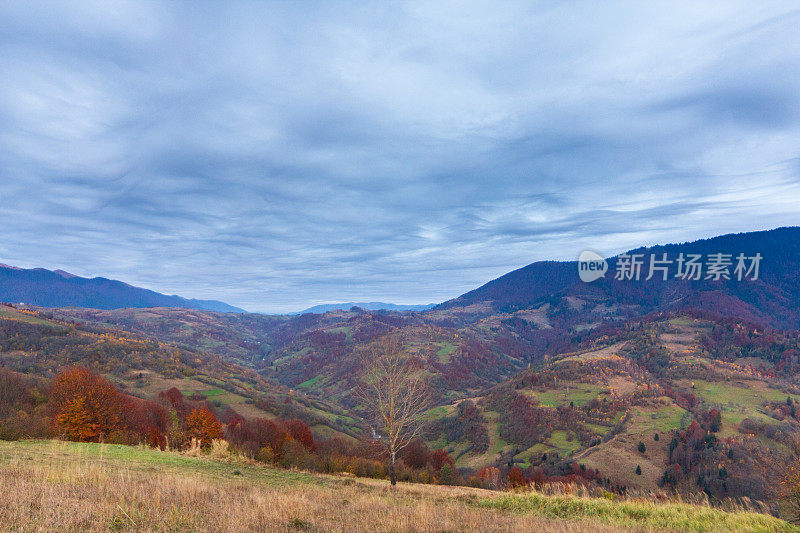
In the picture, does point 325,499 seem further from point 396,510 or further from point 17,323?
point 17,323

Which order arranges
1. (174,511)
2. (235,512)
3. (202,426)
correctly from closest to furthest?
(174,511) < (235,512) < (202,426)

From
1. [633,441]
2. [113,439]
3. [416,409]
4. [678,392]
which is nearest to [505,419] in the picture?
[633,441]

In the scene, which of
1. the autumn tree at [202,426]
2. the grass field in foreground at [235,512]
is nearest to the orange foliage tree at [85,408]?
the autumn tree at [202,426]

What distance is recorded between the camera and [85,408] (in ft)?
112

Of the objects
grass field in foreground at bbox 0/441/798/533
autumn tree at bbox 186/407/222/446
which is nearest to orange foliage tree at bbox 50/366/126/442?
autumn tree at bbox 186/407/222/446

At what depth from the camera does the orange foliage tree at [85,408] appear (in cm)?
3178

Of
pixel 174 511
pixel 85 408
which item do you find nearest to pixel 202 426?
pixel 85 408

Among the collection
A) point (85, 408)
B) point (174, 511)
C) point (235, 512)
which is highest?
point (174, 511)

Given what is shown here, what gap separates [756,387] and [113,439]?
235 metres

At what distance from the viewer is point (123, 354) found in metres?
126

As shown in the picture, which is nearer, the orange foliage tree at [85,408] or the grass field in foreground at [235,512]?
the grass field in foreground at [235,512]

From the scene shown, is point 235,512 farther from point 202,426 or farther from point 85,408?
point 202,426

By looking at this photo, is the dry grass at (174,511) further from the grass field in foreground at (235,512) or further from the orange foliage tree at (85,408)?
the orange foliage tree at (85,408)

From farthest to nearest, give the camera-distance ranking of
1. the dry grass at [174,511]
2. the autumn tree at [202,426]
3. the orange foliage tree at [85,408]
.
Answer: the autumn tree at [202,426] < the orange foliage tree at [85,408] < the dry grass at [174,511]
